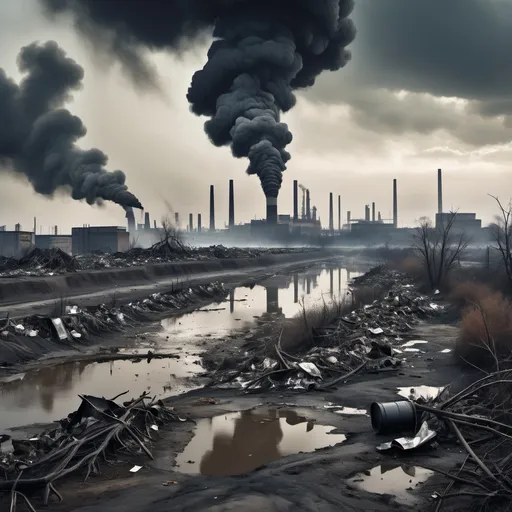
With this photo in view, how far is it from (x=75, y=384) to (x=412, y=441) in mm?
8078

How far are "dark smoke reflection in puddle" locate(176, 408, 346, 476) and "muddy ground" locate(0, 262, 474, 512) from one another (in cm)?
4

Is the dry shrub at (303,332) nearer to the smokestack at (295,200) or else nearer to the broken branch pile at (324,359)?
the broken branch pile at (324,359)

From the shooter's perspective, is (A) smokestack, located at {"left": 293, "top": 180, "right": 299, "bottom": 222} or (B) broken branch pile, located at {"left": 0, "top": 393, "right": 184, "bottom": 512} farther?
(A) smokestack, located at {"left": 293, "top": 180, "right": 299, "bottom": 222}

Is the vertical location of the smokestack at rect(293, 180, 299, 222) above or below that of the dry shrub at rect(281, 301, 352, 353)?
above

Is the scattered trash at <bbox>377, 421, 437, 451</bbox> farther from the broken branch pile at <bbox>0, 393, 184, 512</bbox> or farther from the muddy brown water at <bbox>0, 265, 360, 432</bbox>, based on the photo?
the muddy brown water at <bbox>0, 265, 360, 432</bbox>

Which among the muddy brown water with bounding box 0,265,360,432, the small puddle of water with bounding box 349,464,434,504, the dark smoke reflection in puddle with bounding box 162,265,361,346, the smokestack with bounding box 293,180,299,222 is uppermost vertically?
the smokestack with bounding box 293,180,299,222

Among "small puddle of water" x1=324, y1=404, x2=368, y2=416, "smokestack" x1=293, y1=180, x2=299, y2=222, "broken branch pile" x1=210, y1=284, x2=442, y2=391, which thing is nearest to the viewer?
"small puddle of water" x1=324, y1=404, x2=368, y2=416

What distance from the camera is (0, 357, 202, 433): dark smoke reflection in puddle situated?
10945mm

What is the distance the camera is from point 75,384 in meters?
13.1

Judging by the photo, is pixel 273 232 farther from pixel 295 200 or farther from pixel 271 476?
pixel 271 476

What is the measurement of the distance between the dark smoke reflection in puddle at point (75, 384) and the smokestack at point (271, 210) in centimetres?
5744

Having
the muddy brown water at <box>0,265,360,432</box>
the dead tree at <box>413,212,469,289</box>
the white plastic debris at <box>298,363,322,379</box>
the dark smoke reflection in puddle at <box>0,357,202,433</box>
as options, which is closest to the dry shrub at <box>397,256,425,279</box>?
the dead tree at <box>413,212,469,289</box>

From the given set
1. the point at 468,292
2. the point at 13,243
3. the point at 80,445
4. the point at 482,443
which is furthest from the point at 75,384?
the point at 13,243

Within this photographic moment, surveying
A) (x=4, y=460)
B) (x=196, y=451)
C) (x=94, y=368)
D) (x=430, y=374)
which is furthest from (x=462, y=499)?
(x=94, y=368)
